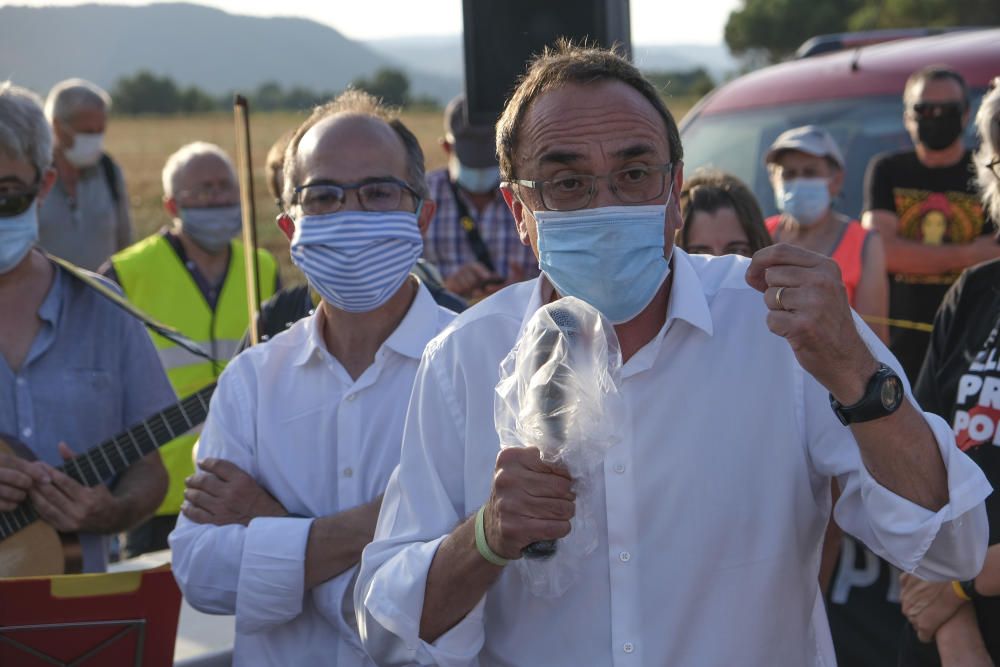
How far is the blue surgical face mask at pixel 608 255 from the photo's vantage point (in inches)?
92.0

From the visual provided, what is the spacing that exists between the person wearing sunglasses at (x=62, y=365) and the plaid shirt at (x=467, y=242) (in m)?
2.77

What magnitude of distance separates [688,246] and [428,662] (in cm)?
218

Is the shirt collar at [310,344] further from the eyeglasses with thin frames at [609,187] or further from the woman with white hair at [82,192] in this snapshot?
the woman with white hair at [82,192]

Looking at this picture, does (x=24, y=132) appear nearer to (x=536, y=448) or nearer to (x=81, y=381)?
(x=81, y=381)

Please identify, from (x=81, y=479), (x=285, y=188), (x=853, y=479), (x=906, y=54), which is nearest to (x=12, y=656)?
(x=81, y=479)

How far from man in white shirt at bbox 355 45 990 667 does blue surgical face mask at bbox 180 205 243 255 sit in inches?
173

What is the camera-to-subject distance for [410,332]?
3252 mm

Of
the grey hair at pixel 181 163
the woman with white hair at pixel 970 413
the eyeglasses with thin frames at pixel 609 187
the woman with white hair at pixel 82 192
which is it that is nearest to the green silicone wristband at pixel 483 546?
the eyeglasses with thin frames at pixel 609 187

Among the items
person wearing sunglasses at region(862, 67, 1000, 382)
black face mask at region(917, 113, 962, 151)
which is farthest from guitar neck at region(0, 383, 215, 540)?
black face mask at region(917, 113, 962, 151)

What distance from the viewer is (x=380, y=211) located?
11.1 feet

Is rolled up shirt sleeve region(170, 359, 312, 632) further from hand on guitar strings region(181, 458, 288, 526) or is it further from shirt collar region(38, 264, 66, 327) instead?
shirt collar region(38, 264, 66, 327)

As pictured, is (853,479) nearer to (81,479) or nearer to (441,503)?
(441,503)

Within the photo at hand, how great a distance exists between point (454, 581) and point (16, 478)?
6.05ft

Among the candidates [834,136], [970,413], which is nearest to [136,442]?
[970,413]
